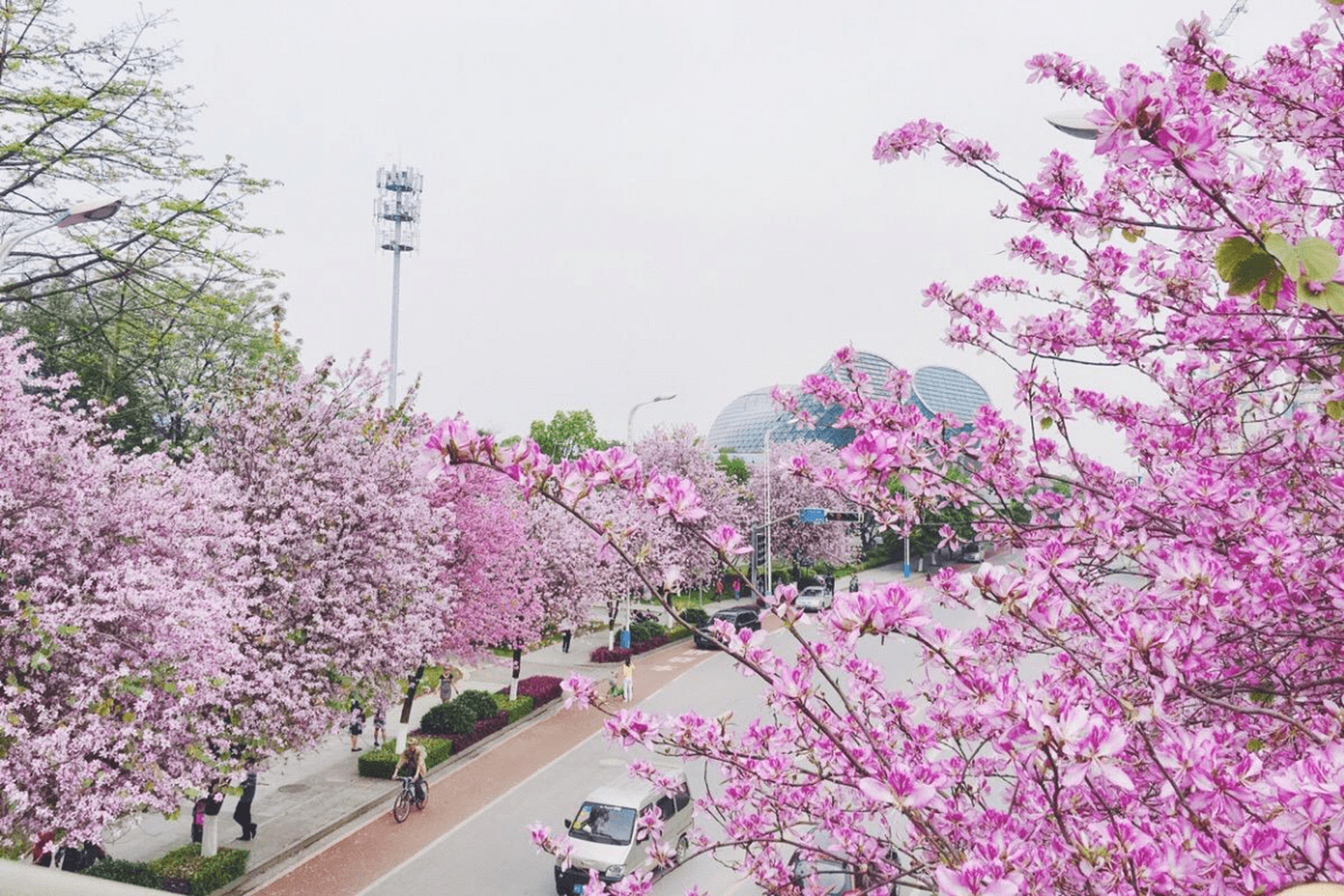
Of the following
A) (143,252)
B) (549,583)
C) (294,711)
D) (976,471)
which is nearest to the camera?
(976,471)

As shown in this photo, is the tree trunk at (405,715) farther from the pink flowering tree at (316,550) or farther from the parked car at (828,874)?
the parked car at (828,874)

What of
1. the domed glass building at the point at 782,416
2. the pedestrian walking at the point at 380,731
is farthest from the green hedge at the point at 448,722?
the domed glass building at the point at 782,416

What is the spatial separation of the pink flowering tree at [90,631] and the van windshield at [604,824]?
5545 mm

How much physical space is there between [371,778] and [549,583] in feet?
25.9

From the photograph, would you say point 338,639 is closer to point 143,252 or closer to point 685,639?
point 143,252

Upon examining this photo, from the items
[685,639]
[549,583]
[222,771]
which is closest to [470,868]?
[222,771]

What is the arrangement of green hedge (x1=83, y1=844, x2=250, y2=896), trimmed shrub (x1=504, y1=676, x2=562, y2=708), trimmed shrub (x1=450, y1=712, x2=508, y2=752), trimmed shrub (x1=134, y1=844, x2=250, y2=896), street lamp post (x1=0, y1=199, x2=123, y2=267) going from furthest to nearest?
trimmed shrub (x1=504, y1=676, x2=562, y2=708)
trimmed shrub (x1=450, y1=712, x2=508, y2=752)
trimmed shrub (x1=134, y1=844, x2=250, y2=896)
green hedge (x1=83, y1=844, x2=250, y2=896)
street lamp post (x1=0, y1=199, x2=123, y2=267)

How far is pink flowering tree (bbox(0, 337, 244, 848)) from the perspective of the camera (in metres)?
7.96

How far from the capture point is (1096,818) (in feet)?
10.8

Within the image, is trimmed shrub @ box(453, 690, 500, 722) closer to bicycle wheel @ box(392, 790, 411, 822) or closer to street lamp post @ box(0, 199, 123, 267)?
bicycle wheel @ box(392, 790, 411, 822)

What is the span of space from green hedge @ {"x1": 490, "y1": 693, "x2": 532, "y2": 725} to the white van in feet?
26.4

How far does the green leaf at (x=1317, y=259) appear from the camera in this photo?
61.6 inches

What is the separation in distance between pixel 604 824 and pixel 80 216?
35.0ft

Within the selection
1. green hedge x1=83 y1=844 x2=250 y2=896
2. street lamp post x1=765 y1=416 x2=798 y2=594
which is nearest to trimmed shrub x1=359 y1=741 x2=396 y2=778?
→ green hedge x1=83 y1=844 x2=250 y2=896
